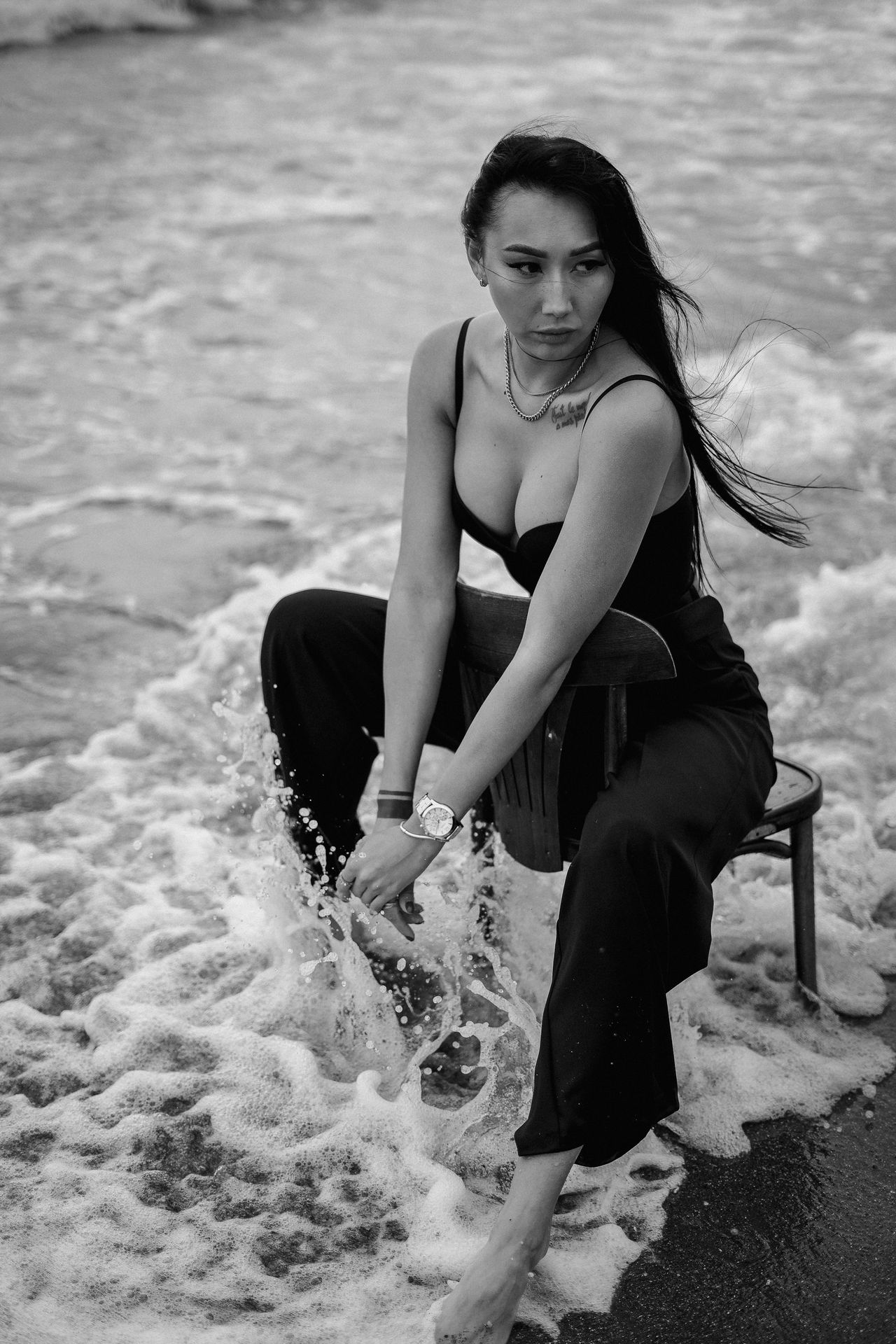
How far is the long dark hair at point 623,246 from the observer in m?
2.19

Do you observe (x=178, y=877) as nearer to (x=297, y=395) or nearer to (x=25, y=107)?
(x=297, y=395)

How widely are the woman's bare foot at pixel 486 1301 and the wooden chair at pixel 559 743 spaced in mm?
681

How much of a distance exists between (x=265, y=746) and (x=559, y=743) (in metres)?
0.68

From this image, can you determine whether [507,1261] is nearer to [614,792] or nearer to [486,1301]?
[486,1301]

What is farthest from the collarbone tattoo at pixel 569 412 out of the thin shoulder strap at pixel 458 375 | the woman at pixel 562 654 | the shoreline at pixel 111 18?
the shoreline at pixel 111 18

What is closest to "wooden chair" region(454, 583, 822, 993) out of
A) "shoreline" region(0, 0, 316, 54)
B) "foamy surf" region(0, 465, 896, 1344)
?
"foamy surf" region(0, 465, 896, 1344)

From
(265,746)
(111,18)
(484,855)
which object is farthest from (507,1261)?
(111,18)

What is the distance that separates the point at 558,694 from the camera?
2.32m

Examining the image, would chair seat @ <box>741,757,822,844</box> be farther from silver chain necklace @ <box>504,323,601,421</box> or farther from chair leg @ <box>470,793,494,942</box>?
silver chain necklace @ <box>504,323,601,421</box>

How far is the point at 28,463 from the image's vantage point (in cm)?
593

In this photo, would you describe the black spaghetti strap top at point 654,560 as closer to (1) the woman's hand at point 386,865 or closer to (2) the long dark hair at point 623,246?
(2) the long dark hair at point 623,246

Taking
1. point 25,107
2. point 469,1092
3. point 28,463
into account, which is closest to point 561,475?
point 469,1092

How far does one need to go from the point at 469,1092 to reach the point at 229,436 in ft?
14.0

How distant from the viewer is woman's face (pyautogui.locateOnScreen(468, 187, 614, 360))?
2213 mm
